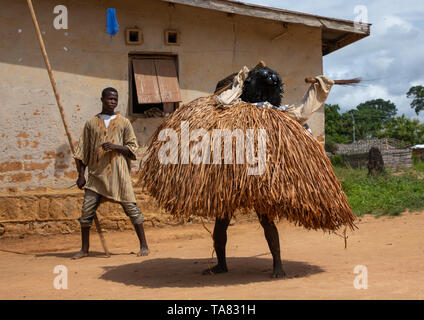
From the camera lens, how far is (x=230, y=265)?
475cm

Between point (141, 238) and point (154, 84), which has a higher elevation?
point (154, 84)

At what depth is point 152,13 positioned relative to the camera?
7.97 m

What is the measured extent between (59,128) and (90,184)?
2.39 meters

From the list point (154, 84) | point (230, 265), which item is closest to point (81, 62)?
point (154, 84)

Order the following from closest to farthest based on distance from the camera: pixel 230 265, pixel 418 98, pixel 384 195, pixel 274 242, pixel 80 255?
pixel 274 242 < pixel 230 265 < pixel 80 255 < pixel 384 195 < pixel 418 98

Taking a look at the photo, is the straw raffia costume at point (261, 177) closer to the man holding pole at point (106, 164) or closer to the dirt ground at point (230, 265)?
the dirt ground at point (230, 265)

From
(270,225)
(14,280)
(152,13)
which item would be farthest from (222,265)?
(152,13)

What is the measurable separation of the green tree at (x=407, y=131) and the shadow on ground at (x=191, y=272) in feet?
124

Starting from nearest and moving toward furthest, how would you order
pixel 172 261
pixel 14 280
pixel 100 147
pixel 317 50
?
pixel 14 280 → pixel 172 261 → pixel 100 147 → pixel 317 50

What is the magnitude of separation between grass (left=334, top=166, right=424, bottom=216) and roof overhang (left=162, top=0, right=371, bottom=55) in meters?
2.81

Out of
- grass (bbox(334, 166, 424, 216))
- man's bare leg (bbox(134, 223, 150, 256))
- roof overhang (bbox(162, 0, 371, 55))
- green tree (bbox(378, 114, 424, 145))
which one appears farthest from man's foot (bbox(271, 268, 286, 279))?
green tree (bbox(378, 114, 424, 145))

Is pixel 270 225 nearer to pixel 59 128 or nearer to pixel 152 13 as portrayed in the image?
pixel 59 128

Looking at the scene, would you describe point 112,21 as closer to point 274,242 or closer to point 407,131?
point 274,242

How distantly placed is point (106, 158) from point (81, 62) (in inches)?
111
